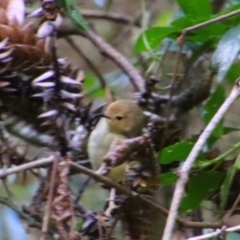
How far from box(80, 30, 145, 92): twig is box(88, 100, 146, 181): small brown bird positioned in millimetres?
48

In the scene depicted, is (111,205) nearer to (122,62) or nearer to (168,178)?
(168,178)

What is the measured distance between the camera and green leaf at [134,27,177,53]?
2.89 feet

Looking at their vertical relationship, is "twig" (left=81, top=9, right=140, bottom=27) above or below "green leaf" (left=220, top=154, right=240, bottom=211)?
above

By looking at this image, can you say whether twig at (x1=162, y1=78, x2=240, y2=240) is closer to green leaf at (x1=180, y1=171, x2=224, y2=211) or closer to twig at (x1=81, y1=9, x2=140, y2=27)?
green leaf at (x1=180, y1=171, x2=224, y2=211)

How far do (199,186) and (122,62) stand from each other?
291 mm

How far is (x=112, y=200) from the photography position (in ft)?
2.56

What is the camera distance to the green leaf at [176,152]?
80 centimetres

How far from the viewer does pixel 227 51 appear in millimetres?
812

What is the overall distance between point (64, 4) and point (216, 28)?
7.7 inches

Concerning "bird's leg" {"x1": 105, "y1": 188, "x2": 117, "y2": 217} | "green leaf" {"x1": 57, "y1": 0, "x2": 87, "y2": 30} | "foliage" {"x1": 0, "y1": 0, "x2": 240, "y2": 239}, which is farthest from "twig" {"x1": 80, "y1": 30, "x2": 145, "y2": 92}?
"bird's leg" {"x1": 105, "y1": 188, "x2": 117, "y2": 217}

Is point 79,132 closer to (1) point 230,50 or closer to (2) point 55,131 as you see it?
(2) point 55,131

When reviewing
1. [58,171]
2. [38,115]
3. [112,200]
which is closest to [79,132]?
[38,115]

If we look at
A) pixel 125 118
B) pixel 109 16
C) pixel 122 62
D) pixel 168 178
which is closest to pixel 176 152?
pixel 168 178

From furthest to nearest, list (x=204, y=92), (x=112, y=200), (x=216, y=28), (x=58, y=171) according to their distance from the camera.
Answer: (x=204, y=92) → (x=216, y=28) → (x=112, y=200) → (x=58, y=171)
